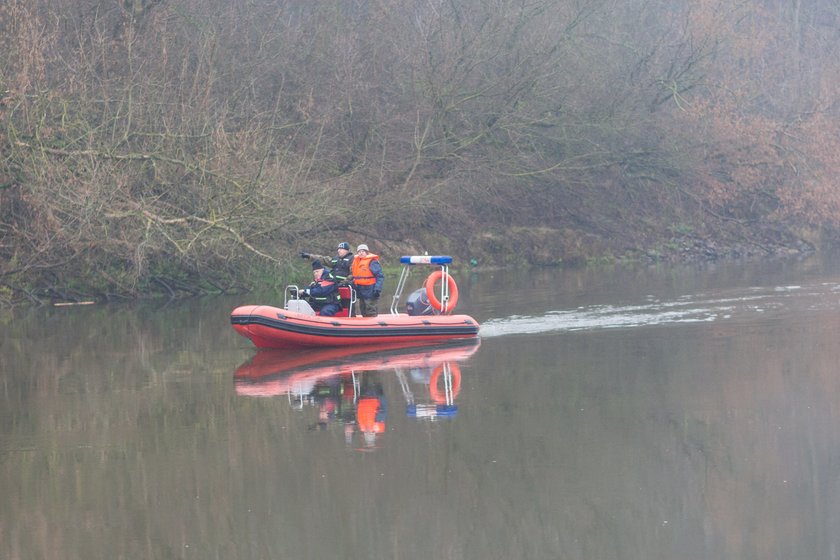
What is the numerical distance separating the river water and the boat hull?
0.28 meters

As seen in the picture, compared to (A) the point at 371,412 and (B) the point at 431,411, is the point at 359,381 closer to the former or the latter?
(A) the point at 371,412

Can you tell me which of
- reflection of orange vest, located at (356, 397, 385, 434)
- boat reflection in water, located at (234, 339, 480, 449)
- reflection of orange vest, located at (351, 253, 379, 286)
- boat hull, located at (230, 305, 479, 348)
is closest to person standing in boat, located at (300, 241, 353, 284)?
reflection of orange vest, located at (351, 253, 379, 286)

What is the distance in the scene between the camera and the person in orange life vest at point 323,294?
52.6ft

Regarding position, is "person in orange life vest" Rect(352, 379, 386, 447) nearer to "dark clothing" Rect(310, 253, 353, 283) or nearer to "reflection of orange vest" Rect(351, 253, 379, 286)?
"reflection of orange vest" Rect(351, 253, 379, 286)

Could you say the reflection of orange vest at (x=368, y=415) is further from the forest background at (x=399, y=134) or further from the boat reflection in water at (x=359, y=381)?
the forest background at (x=399, y=134)

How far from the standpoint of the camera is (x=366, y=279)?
52.2 feet

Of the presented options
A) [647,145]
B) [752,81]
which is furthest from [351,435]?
[752,81]

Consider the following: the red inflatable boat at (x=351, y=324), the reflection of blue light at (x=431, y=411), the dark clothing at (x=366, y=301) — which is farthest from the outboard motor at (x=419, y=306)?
the reflection of blue light at (x=431, y=411)

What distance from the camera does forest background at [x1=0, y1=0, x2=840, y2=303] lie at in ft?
67.6

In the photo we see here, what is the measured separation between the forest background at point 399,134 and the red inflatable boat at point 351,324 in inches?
201

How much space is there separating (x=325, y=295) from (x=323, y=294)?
0.13ft

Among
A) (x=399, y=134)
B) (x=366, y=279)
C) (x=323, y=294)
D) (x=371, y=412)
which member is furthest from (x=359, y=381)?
(x=399, y=134)

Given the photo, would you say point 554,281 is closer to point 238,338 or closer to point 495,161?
point 495,161

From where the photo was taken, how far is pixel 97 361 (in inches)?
595
